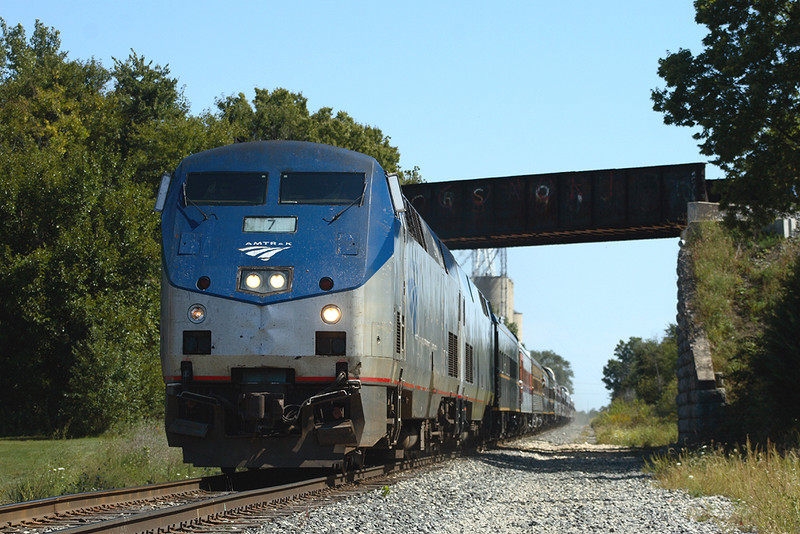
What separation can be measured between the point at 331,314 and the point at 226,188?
2271 mm

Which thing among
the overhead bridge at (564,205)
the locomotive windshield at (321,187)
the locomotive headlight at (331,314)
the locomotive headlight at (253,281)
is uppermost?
the overhead bridge at (564,205)

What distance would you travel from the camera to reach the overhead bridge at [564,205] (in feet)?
98.5

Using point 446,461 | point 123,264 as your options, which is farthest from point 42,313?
point 446,461

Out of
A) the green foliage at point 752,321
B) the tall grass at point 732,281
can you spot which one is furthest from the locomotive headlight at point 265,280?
the tall grass at point 732,281

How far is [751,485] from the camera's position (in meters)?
11.1

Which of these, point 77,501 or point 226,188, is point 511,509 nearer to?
point 77,501

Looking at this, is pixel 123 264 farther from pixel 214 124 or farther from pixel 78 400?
pixel 214 124

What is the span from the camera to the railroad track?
25.1 ft

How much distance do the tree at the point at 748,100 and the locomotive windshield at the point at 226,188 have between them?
12080mm

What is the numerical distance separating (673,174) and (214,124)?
29240mm

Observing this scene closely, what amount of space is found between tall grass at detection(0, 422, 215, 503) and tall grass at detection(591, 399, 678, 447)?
764 inches

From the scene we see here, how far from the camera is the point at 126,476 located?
13.3 meters

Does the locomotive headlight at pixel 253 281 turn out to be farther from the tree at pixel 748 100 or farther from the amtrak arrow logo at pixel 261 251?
the tree at pixel 748 100

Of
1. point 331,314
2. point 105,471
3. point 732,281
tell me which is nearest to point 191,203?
point 331,314
